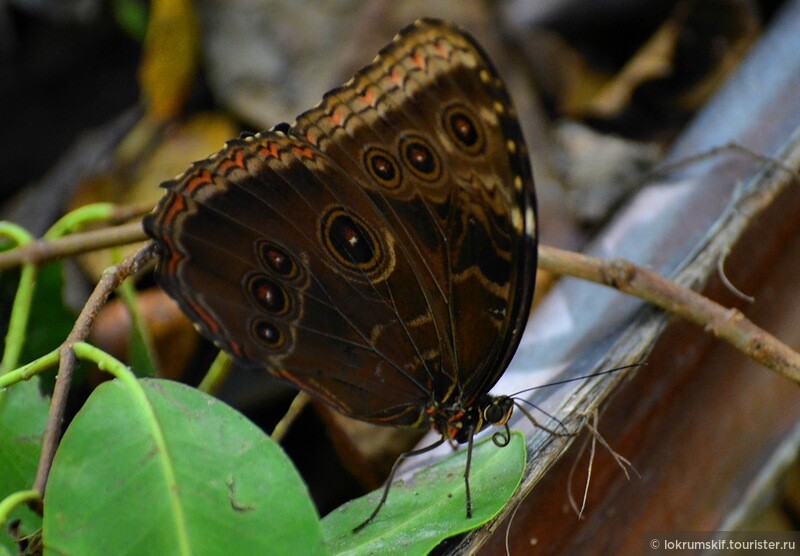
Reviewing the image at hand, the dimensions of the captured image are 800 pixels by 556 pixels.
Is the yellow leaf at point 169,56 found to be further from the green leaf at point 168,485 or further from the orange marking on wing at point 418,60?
the green leaf at point 168,485

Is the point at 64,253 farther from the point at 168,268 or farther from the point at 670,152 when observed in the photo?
the point at 670,152

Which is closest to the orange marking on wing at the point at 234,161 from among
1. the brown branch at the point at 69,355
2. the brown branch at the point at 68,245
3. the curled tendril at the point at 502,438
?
the brown branch at the point at 69,355

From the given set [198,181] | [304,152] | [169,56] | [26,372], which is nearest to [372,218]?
[304,152]

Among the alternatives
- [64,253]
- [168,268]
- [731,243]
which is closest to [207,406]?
[168,268]

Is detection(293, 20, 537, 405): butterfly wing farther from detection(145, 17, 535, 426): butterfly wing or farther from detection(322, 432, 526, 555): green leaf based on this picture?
detection(322, 432, 526, 555): green leaf

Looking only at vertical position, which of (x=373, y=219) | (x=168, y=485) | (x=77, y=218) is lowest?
(x=168, y=485)

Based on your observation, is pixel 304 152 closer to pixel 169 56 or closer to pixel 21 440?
pixel 21 440

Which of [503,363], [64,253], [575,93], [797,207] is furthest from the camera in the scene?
[575,93]
